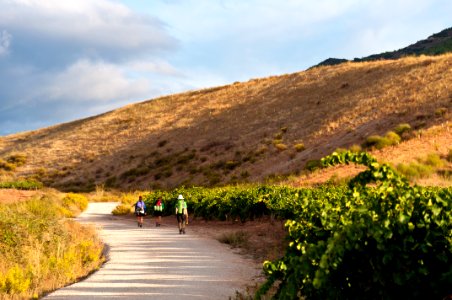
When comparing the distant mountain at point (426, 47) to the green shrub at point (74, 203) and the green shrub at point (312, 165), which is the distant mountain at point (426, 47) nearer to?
the green shrub at point (312, 165)

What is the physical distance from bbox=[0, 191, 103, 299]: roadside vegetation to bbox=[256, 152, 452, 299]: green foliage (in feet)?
18.8

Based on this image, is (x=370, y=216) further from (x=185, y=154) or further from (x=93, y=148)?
(x=93, y=148)

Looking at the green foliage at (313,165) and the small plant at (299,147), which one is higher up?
the small plant at (299,147)

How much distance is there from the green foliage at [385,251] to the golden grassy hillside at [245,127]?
3298 centimetres

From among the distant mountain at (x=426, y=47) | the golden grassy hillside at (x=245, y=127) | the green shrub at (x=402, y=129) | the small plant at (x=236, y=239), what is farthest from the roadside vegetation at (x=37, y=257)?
the distant mountain at (x=426, y=47)

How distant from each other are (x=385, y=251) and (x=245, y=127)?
188ft

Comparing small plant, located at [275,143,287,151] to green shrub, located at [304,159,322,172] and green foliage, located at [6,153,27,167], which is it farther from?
green foliage, located at [6,153,27,167]

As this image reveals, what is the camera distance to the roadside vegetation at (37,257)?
9.51 m

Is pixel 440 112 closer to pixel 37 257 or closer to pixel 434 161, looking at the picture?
pixel 434 161

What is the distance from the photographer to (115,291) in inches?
348

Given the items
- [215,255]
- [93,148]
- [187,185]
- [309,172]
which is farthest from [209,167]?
[215,255]

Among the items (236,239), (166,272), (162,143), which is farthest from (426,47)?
(166,272)

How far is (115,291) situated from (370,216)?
5.39 metres

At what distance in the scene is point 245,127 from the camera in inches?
2448
